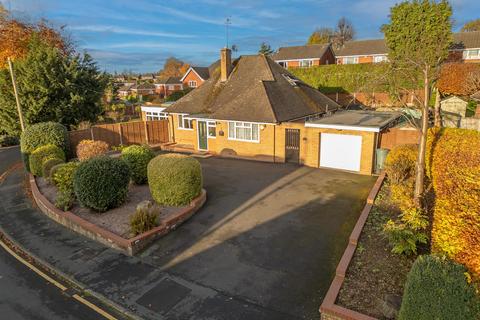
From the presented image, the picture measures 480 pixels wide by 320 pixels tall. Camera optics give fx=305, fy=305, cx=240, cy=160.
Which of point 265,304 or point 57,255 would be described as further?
point 57,255

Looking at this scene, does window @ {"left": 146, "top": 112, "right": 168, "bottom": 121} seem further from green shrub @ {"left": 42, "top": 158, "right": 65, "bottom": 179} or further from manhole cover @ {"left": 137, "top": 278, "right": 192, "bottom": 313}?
manhole cover @ {"left": 137, "top": 278, "right": 192, "bottom": 313}

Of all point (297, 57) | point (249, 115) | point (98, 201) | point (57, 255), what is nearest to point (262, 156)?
point (249, 115)

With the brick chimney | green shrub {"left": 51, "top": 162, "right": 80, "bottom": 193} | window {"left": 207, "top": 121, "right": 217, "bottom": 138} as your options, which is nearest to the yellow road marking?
green shrub {"left": 51, "top": 162, "right": 80, "bottom": 193}

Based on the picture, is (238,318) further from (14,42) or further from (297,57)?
(297,57)

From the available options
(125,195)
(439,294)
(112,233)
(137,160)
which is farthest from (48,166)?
(439,294)

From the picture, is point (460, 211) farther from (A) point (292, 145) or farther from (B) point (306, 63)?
(B) point (306, 63)

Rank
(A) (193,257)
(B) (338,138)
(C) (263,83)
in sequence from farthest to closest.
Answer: (C) (263,83) < (B) (338,138) < (A) (193,257)

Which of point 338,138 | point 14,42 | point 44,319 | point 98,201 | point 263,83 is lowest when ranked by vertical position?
point 44,319
